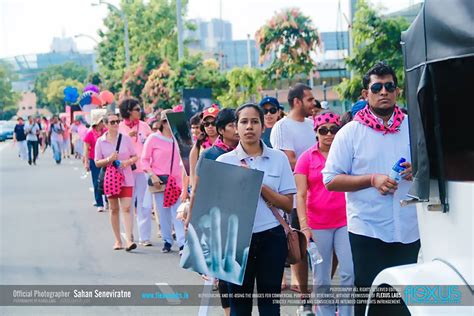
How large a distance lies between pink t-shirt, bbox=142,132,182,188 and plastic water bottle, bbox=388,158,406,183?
264 inches

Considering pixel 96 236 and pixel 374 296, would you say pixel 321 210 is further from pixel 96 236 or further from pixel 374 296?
pixel 96 236

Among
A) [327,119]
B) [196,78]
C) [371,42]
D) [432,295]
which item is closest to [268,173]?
[327,119]

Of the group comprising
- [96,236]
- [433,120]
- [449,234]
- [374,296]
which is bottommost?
[96,236]

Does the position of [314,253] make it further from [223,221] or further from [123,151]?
[123,151]

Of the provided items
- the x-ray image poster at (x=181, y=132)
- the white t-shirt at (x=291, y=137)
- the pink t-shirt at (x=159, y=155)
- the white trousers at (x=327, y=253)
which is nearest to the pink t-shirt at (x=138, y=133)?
the pink t-shirt at (x=159, y=155)

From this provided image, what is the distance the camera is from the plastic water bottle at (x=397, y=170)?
544 centimetres

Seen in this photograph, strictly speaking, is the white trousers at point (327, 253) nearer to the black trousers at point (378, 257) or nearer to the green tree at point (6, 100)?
the black trousers at point (378, 257)

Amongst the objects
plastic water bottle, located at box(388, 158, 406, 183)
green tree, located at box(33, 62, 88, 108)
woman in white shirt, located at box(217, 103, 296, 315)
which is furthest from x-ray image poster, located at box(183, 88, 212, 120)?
green tree, located at box(33, 62, 88, 108)

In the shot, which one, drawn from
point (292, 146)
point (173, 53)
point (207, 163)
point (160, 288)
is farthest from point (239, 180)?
point (173, 53)

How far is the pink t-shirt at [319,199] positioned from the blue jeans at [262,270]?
1.11 m

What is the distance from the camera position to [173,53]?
155ft

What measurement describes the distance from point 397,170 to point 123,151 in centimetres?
741

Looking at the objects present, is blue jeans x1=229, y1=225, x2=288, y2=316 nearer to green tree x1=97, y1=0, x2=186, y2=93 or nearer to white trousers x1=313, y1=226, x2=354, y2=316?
white trousers x1=313, y1=226, x2=354, y2=316

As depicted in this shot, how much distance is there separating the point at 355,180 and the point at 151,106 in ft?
110
